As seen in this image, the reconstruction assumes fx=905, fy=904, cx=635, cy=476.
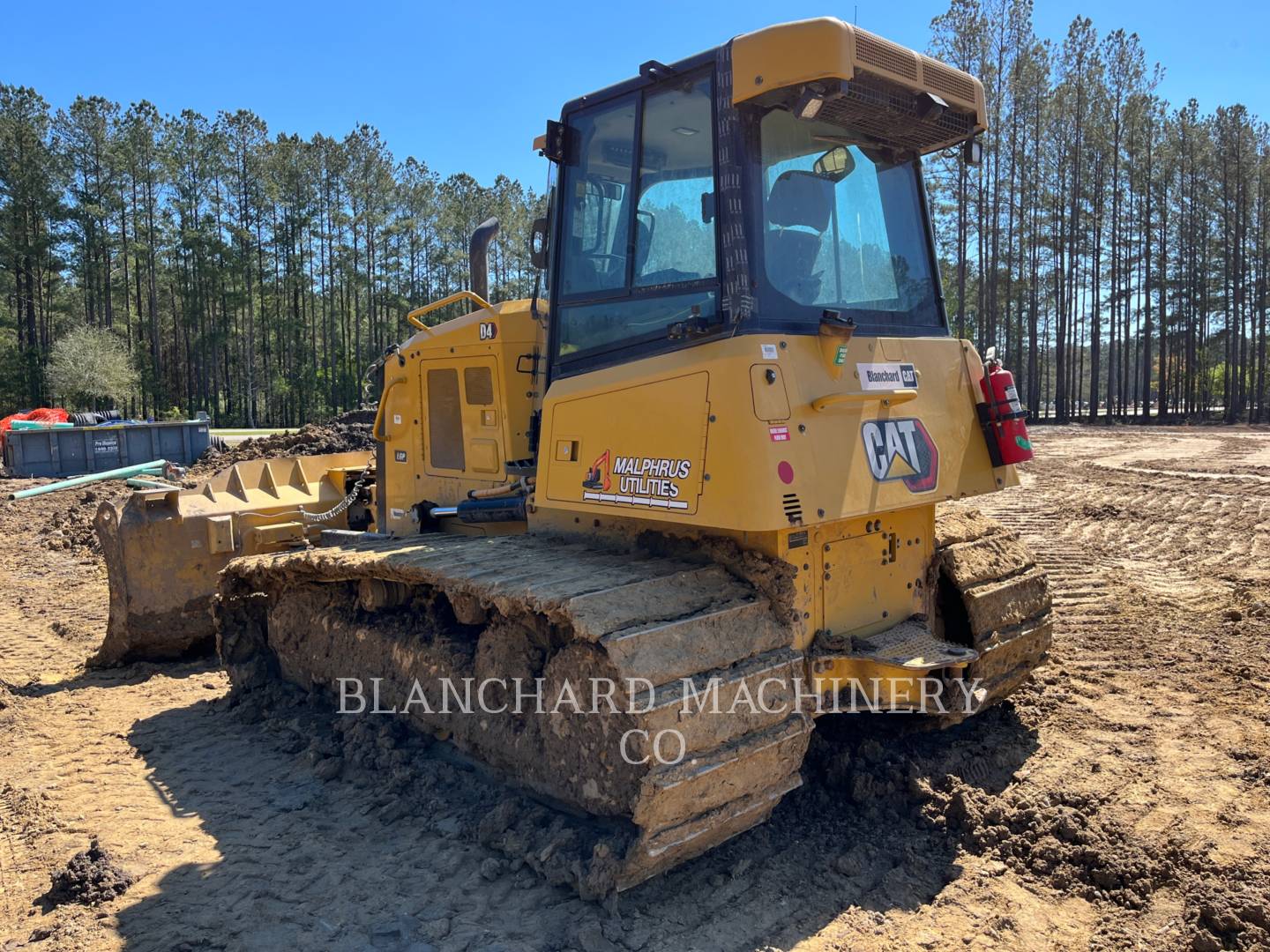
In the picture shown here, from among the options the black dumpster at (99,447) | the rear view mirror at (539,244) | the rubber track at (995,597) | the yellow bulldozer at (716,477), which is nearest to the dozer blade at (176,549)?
the yellow bulldozer at (716,477)

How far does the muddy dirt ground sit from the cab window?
2.20 m

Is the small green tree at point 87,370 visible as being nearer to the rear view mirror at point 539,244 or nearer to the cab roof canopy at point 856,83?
the rear view mirror at point 539,244

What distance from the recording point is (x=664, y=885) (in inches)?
136

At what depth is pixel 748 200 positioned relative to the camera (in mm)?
3545

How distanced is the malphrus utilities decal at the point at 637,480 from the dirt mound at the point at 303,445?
12.0 metres

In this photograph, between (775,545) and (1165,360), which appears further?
(1165,360)

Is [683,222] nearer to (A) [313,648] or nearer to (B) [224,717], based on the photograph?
(A) [313,648]

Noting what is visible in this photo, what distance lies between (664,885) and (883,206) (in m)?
3.14

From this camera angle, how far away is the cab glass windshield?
11.9 ft

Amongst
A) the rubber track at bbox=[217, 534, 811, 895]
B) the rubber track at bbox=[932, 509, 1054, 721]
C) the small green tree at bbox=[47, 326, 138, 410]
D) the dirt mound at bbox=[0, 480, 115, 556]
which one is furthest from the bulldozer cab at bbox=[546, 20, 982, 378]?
the small green tree at bbox=[47, 326, 138, 410]

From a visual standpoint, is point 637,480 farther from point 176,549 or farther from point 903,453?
point 176,549

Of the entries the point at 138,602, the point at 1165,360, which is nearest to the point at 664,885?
the point at 138,602

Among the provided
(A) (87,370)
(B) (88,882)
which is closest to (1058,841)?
(B) (88,882)

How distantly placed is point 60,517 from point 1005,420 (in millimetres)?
13309
